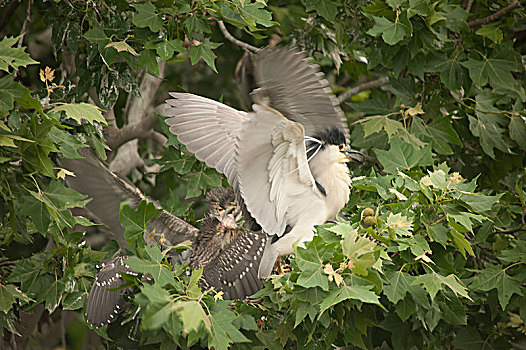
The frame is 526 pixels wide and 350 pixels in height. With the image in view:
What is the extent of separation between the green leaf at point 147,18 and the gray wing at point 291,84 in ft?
1.94

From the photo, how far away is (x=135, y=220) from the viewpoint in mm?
2127

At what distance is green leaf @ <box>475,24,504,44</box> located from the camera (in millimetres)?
3092

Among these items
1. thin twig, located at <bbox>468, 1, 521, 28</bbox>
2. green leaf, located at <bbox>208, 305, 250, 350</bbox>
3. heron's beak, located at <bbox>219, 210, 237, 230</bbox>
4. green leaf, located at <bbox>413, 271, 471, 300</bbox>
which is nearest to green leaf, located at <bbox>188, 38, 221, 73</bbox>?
heron's beak, located at <bbox>219, 210, 237, 230</bbox>

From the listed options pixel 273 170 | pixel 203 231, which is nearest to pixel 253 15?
pixel 273 170

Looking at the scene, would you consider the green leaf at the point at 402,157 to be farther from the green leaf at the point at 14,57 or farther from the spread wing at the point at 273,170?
the green leaf at the point at 14,57

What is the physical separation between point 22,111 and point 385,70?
200 centimetres

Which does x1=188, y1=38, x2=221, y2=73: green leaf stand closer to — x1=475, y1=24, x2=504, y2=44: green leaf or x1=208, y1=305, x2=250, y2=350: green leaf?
x1=208, y1=305, x2=250, y2=350: green leaf

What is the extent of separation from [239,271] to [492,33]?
171 cm

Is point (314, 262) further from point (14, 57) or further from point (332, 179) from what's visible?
point (14, 57)

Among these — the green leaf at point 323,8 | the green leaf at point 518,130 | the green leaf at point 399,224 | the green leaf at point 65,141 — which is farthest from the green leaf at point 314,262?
the green leaf at point 518,130

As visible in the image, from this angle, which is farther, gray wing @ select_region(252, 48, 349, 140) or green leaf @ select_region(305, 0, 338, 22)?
green leaf @ select_region(305, 0, 338, 22)

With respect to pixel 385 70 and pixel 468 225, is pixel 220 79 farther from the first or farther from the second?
pixel 468 225

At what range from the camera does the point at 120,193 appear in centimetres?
287

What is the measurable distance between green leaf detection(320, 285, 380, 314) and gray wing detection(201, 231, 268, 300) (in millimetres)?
876
